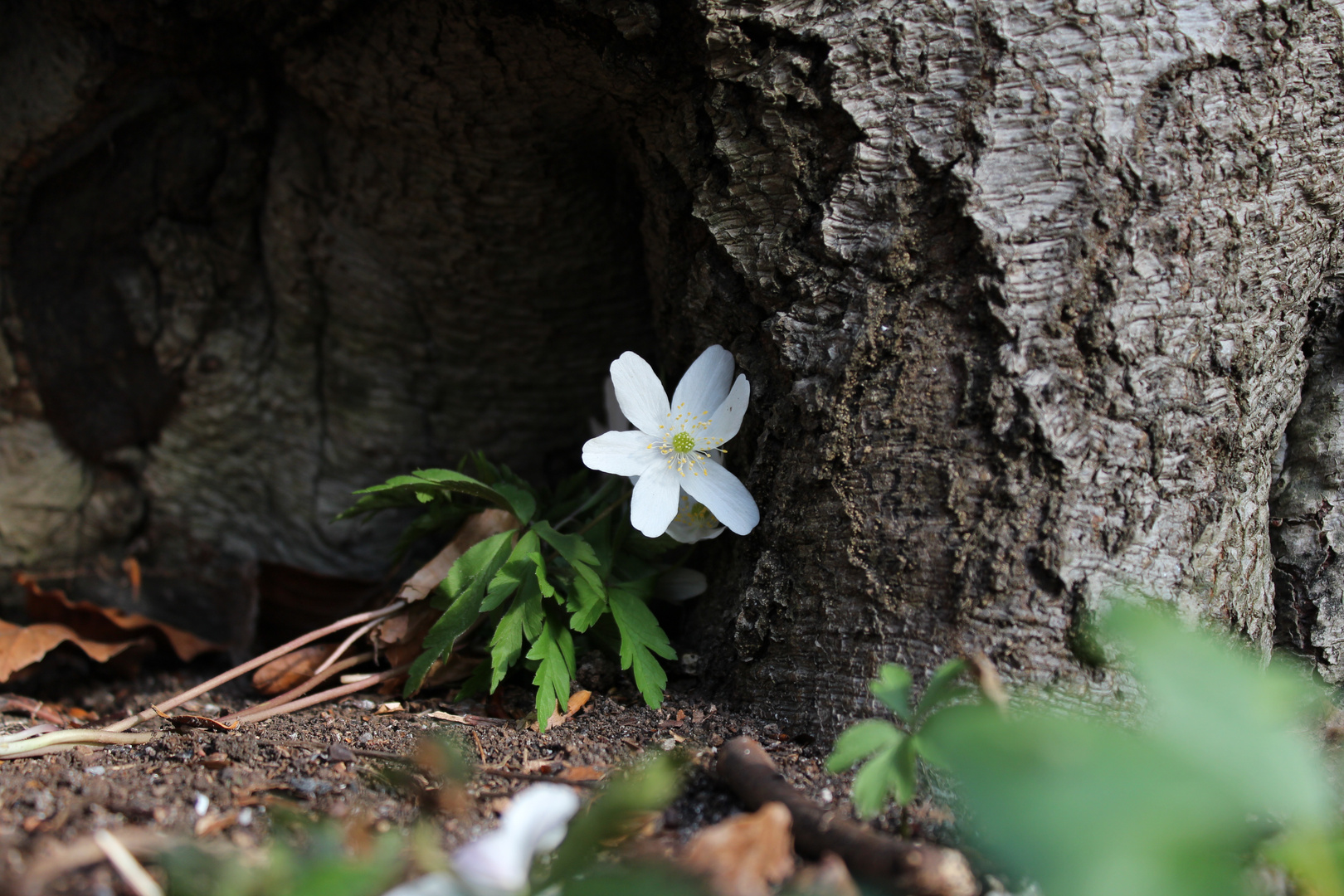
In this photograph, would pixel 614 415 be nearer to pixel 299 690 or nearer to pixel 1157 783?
pixel 299 690

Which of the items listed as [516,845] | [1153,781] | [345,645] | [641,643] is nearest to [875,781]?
[1153,781]

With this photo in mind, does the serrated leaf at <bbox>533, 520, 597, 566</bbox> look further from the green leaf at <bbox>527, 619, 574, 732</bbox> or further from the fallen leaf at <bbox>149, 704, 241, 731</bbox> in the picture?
the fallen leaf at <bbox>149, 704, 241, 731</bbox>

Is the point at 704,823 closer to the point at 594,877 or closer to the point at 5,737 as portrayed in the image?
the point at 594,877

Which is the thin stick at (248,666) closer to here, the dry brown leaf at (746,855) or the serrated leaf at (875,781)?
the dry brown leaf at (746,855)

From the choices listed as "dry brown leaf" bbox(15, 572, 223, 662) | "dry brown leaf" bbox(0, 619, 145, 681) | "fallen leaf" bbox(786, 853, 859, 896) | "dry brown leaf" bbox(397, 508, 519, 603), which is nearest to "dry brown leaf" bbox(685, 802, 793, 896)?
"fallen leaf" bbox(786, 853, 859, 896)

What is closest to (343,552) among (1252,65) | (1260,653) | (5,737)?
(5,737)

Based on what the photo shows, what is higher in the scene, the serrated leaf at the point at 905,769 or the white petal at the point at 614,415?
the white petal at the point at 614,415

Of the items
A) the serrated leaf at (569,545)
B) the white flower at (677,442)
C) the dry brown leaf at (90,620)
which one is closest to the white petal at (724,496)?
the white flower at (677,442)
